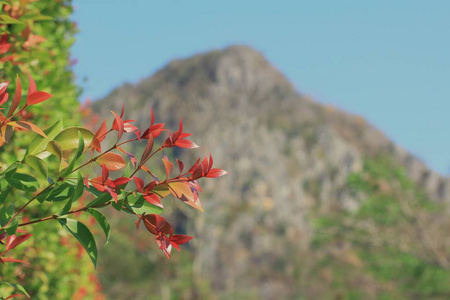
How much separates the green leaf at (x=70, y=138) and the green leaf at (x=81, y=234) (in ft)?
0.72

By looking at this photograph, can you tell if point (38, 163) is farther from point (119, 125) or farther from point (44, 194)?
point (119, 125)

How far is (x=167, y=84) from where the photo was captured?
138 meters

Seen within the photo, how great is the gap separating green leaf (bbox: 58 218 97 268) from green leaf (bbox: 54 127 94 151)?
0.22 metres

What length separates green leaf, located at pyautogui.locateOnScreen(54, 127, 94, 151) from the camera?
1.64m

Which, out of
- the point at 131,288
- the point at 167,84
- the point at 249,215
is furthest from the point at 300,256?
the point at 131,288

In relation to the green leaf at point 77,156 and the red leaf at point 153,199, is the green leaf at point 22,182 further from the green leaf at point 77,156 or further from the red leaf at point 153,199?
the red leaf at point 153,199

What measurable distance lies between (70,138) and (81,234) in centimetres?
29

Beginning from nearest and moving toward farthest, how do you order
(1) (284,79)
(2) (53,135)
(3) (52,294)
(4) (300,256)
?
(2) (53,135) < (3) (52,294) < (4) (300,256) < (1) (284,79)

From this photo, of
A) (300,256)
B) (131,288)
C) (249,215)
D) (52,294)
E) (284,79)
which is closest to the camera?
(52,294)

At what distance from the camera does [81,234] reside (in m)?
1.64

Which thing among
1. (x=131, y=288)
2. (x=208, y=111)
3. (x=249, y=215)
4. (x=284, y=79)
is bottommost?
(x=131, y=288)

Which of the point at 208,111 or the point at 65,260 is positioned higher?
the point at 208,111

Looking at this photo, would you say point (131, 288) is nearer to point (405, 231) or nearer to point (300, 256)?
point (405, 231)

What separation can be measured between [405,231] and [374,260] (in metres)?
1.14
